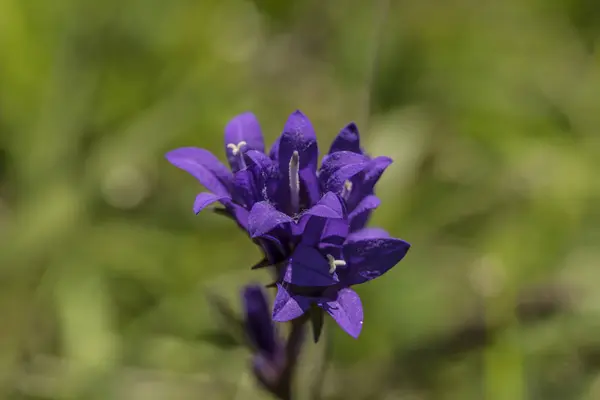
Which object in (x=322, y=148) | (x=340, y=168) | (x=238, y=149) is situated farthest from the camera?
(x=322, y=148)

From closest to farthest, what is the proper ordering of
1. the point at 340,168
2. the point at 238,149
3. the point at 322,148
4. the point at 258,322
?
the point at 340,168 < the point at 238,149 < the point at 258,322 < the point at 322,148

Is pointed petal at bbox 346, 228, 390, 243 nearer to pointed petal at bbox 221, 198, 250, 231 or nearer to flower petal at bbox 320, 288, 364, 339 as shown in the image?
flower petal at bbox 320, 288, 364, 339

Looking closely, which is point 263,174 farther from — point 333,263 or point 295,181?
point 333,263

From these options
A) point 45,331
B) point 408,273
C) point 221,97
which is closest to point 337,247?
point 408,273

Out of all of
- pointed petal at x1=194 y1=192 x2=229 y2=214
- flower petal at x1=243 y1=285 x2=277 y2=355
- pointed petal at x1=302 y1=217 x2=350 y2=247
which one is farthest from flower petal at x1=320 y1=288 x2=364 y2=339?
flower petal at x1=243 y1=285 x2=277 y2=355

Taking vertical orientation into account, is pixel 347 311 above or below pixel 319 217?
below

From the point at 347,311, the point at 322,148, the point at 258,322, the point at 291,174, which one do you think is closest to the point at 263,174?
the point at 291,174
